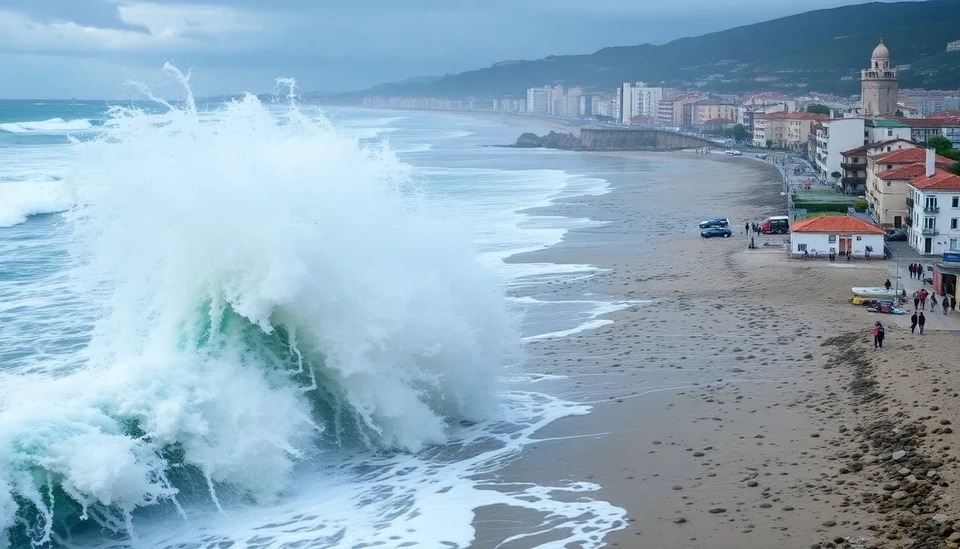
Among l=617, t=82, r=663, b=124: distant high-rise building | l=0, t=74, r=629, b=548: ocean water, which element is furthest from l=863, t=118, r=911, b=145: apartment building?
l=617, t=82, r=663, b=124: distant high-rise building

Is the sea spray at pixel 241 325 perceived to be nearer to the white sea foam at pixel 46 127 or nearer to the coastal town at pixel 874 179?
the coastal town at pixel 874 179

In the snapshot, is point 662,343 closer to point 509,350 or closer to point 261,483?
point 509,350

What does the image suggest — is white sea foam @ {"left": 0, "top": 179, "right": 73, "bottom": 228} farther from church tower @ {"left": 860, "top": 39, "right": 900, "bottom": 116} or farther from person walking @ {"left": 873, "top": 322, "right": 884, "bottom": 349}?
church tower @ {"left": 860, "top": 39, "right": 900, "bottom": 116}

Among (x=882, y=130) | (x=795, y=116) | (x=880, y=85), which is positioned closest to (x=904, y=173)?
(x=882, y=130)

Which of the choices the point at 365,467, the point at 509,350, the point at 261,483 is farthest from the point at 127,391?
the point at 509,350

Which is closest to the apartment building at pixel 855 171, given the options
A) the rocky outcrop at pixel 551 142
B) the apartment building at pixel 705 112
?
the rocky outcrop at pixel 551 142

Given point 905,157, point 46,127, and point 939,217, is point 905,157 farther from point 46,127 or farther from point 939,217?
point 46,127
